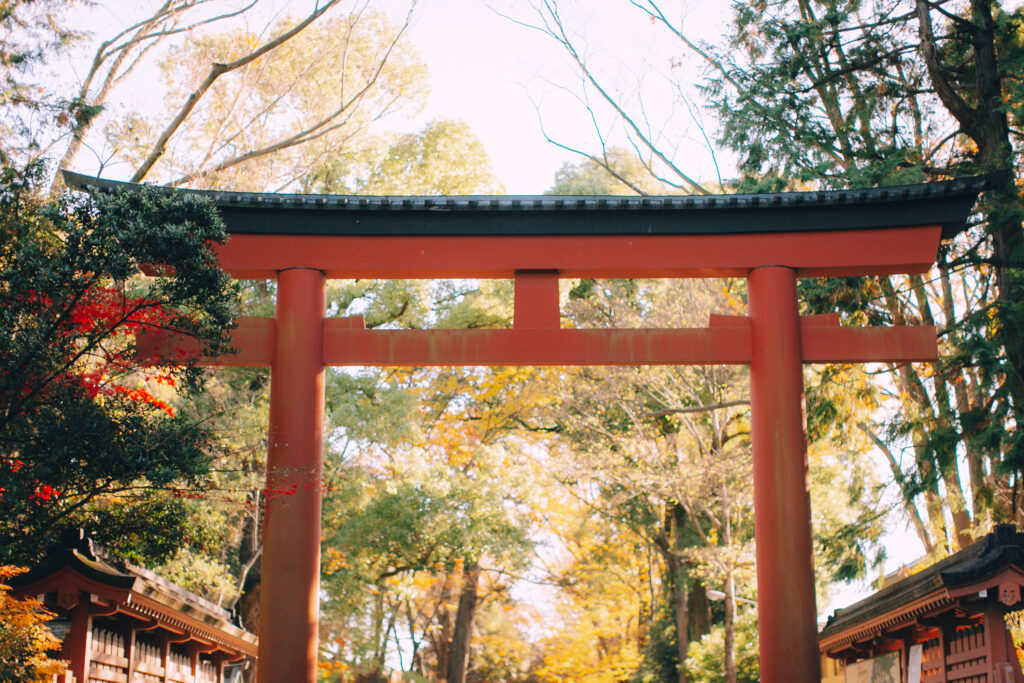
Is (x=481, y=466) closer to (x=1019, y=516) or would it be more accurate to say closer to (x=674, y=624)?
(x=674, y=624)

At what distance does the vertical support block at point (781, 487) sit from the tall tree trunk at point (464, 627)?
11589 millimetres

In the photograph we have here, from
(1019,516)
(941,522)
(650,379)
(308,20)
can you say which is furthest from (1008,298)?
(308,20)

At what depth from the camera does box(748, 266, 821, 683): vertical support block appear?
8438mm

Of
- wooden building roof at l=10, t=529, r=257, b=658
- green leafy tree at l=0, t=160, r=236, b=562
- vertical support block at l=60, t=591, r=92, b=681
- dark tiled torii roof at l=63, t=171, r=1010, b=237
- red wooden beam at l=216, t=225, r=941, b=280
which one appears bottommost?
vertical support block at l=60, t=591, r=92, b=681

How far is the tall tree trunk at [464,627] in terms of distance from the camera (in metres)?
19.7

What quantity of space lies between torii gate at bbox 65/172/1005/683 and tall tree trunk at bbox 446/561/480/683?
451 inches

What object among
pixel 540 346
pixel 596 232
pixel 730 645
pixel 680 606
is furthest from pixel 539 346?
pixel 680 606

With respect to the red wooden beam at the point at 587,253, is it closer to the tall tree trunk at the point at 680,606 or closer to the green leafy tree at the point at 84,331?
the green leafy tree at the point at 84,331

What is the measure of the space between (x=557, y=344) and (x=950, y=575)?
370cm

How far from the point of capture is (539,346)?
894cm

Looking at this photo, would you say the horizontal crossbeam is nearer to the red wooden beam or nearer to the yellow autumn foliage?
the red wooden beam

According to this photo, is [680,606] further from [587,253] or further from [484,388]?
[587,253]

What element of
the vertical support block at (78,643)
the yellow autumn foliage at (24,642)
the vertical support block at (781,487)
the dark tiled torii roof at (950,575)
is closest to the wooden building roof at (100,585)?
the vertical support block at (78,643)

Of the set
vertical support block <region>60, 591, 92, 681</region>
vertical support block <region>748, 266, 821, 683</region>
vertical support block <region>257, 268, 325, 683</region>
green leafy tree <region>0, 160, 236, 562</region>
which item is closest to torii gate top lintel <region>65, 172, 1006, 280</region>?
vertical support block <region>748, 266, 821, 683</region>
